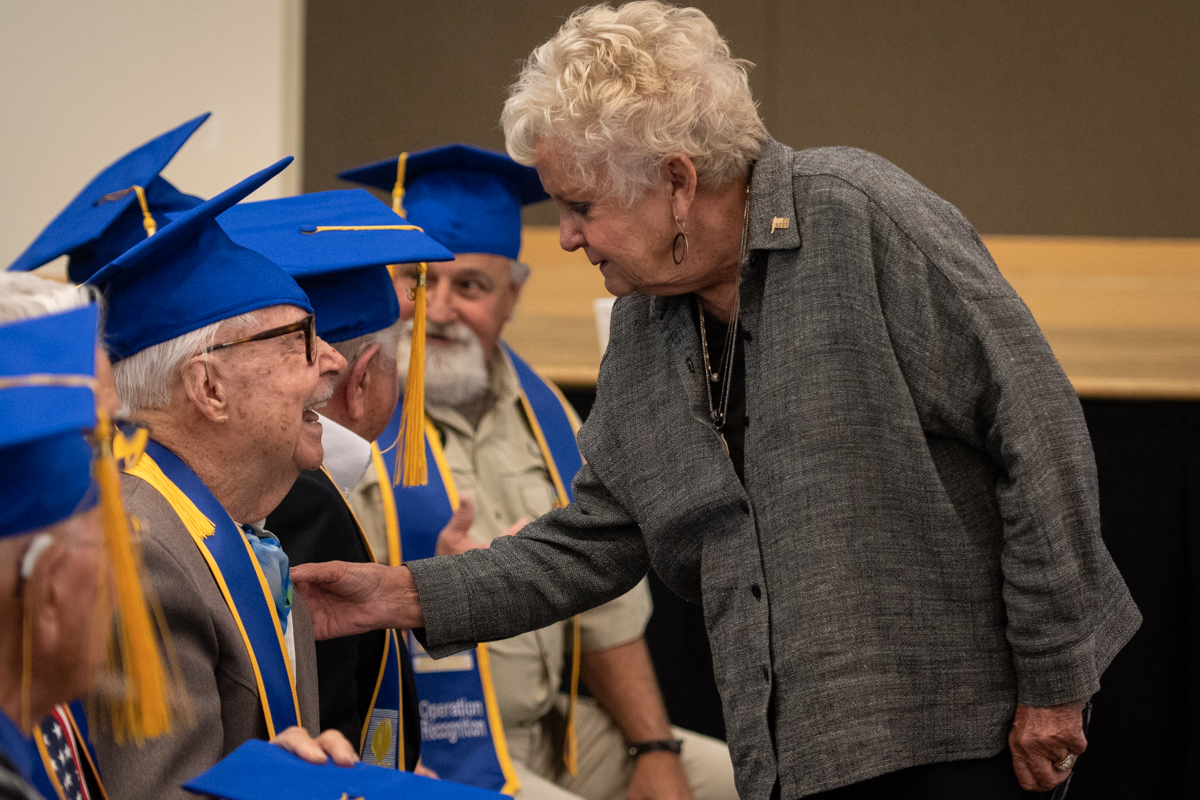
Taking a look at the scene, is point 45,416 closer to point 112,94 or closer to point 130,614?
point 130,614

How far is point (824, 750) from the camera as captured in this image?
1371 mm

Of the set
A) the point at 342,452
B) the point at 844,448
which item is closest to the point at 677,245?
the point at 844,448

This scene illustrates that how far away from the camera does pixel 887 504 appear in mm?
1392

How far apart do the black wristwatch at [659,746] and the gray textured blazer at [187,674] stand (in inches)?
49.8

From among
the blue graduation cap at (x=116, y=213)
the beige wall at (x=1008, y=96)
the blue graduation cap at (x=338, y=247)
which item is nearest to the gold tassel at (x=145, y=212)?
the blue graduation cap at (x=116, y=213)

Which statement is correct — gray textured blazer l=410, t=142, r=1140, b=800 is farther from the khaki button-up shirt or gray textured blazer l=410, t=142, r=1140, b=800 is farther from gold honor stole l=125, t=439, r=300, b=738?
the khaki button-up shirt

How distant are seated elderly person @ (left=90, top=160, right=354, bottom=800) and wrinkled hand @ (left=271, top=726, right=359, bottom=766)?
4.3 inches

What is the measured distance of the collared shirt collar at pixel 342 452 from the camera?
1939 millimetres

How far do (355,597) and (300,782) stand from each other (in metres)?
0.59

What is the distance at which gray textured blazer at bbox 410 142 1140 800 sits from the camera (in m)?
1.33

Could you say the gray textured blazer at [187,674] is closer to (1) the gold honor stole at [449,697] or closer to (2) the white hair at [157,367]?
(2) the white hair at [157,367]

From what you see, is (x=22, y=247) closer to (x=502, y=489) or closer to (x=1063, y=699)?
(x=502, y=489)

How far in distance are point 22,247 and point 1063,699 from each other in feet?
11.4

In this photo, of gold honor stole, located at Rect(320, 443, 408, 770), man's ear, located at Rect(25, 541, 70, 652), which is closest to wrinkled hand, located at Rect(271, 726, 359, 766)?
man's ear, located at Rect(25, 541, 70, 652)
